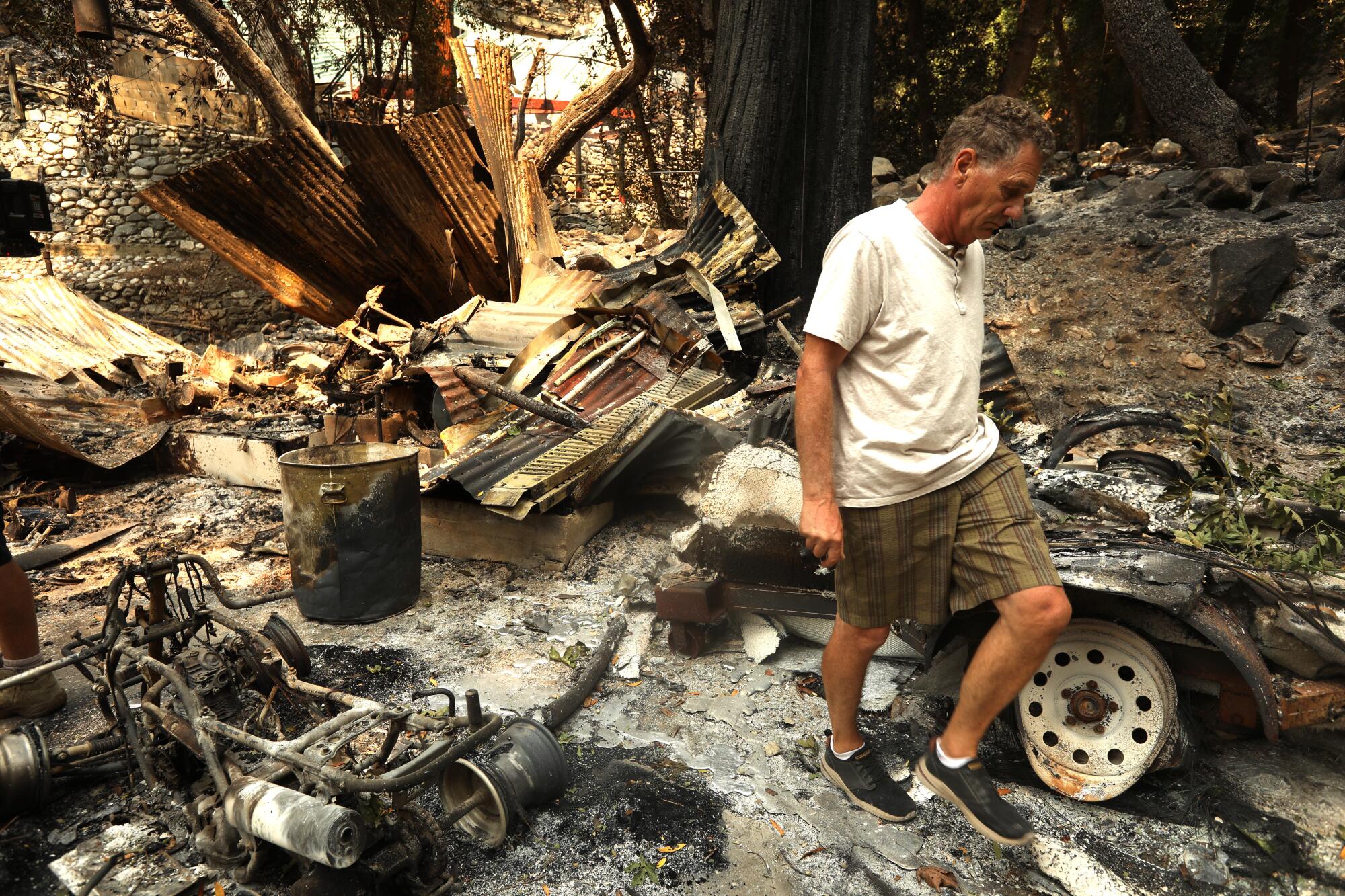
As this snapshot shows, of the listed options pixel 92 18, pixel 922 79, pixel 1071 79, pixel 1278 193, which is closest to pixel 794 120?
pixel 1278 193

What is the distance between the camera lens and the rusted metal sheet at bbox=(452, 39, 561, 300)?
8891 mm

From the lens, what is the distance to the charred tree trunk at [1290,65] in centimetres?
1182

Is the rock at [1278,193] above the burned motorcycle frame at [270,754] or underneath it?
above

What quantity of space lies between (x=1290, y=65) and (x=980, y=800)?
14727 mm

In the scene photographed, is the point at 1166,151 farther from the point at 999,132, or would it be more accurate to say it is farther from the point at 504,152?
the point at 999,132

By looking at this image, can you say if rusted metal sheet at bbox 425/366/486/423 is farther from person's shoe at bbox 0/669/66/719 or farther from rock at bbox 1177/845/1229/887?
rock at bbox 1177/845/1229/887

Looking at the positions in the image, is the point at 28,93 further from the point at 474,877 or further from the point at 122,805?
the point at 474,877

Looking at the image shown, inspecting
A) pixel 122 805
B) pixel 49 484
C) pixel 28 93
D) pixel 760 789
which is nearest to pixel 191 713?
pixel 122 805

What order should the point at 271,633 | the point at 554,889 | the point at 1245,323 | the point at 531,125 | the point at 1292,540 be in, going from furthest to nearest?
the point at 531,125, the point at 1245,323, the point at 271,633, the point at 1292,540, the point at 554,889

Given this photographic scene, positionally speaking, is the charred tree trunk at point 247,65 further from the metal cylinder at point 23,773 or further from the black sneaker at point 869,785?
the black sneaker at point 869,785

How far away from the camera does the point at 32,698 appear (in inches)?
136

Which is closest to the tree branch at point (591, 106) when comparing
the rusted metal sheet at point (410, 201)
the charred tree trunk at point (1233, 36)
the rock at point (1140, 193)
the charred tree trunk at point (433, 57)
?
the rusted metal sheet at point (410, 201)

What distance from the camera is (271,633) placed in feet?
11.3

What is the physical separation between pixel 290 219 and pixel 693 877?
839 cm
